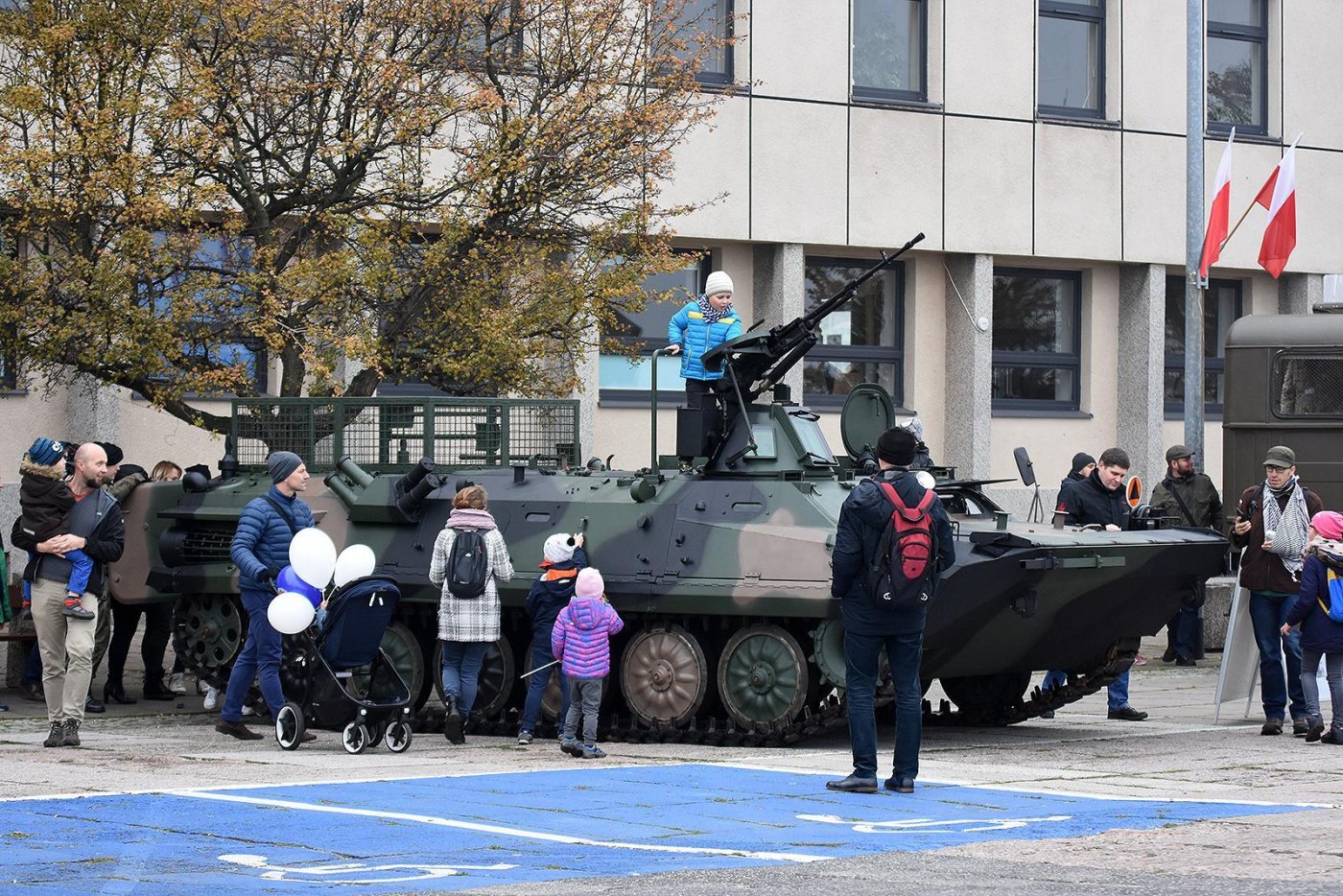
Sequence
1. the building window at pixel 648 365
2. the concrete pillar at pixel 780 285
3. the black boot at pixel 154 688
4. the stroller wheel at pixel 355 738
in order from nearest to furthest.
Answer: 1. the stroller wheel at pixel 355 738
2. the black boot at pixel 154 688
3. the building window at pixel 648 365
4. the concrete pillar at pixel 780 285

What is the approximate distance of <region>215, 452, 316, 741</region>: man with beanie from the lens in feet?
45.2

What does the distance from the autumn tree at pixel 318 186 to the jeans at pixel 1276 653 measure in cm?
623

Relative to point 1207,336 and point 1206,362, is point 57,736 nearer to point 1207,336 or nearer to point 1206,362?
point 1206,362

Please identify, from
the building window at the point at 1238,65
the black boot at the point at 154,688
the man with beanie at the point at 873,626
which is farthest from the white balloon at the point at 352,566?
the building window at the point at 1238,65

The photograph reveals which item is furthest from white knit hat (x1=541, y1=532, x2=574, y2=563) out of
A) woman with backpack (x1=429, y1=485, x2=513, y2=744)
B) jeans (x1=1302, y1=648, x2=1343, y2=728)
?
jeans (x1=1302, y1=648, x2=1343, y2=728)

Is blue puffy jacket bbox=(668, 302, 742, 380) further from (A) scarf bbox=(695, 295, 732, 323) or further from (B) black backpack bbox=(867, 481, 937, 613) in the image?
(B) black backpack bbox=(867, 481, 937, 613)

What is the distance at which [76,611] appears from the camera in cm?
1306

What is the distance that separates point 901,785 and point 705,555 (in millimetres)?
3224

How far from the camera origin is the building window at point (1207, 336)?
1152 inches

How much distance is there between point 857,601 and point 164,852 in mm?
3857

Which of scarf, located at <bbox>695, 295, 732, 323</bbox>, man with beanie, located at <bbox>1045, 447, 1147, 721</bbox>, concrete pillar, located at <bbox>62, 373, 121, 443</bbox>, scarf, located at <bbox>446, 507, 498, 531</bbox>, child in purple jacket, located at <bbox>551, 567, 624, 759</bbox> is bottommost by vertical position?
child in purple jacket, located at <bbox>551, 567, 624, 759</bbox>

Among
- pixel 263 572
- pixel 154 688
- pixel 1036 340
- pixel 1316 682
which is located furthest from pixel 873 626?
pixel 1036 340

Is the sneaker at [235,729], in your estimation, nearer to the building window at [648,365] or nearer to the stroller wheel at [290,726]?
the stroller wheel at [290,726]

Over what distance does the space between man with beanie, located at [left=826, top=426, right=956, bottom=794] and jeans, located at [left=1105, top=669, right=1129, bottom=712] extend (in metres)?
4.64
